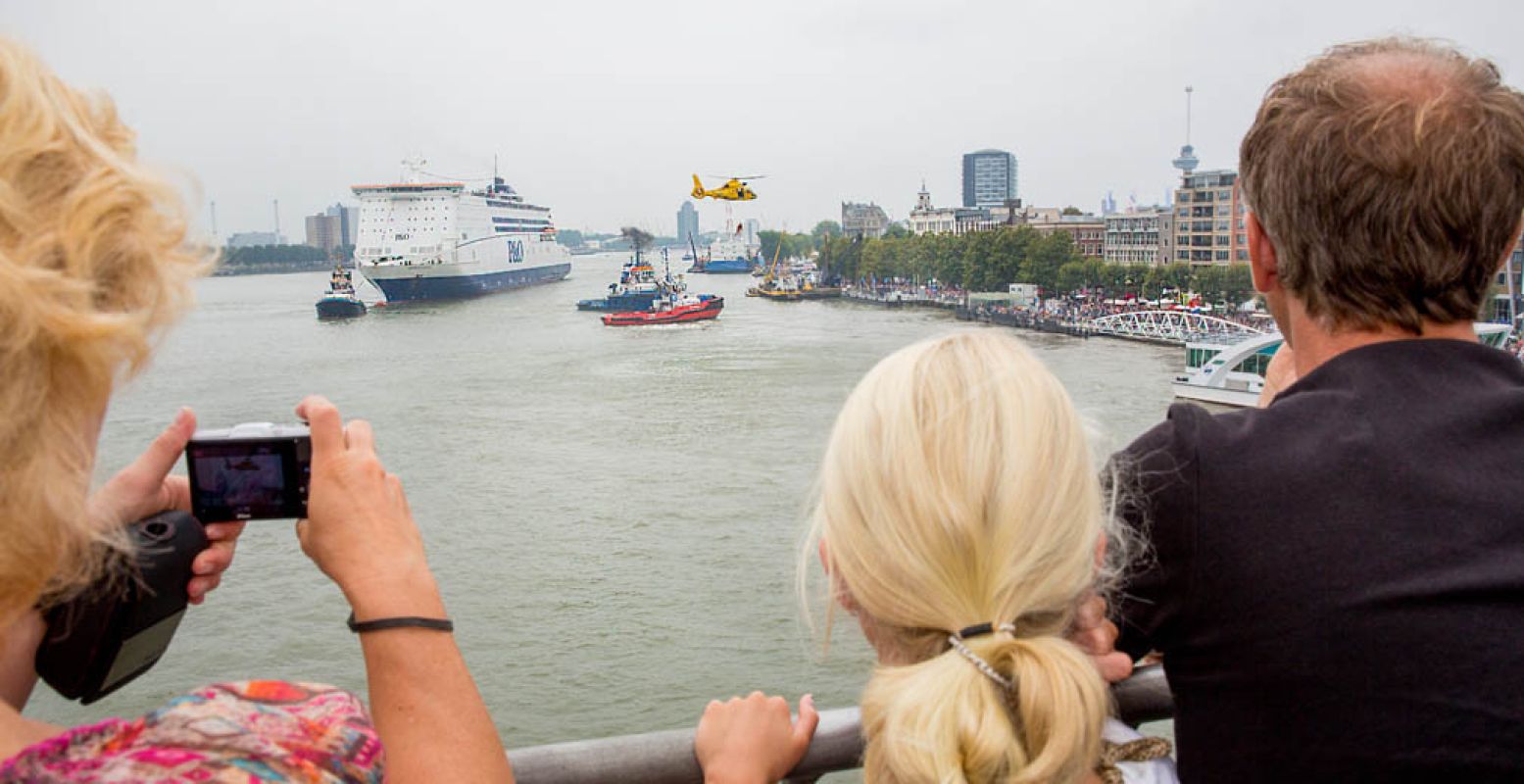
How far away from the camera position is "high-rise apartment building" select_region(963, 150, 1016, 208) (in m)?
83.9

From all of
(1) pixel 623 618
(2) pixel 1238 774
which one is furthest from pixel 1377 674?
(1) pixel 623 618

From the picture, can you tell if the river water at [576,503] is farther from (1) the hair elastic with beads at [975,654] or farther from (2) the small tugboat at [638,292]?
(2) the small tugboat at [638,292]

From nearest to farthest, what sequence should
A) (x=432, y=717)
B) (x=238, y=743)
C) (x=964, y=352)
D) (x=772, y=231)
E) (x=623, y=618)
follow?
(x=238, y=743), (x=432, y=717), (x=964, y=352), (x=623, y=618), (x=772, y=231)

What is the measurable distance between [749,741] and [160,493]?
0.38 metres

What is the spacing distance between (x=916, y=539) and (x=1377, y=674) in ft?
0.83

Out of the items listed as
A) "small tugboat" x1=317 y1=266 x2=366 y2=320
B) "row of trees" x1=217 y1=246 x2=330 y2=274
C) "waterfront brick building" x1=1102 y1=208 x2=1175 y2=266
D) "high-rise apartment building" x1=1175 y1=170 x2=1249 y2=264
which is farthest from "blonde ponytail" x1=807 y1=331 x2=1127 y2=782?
"row of trees" x1=217 y1=246 x2=330 y2=274

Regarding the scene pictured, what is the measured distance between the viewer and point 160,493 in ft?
2.18

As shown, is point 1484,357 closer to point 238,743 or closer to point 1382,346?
point 1382,346

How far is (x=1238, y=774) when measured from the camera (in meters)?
0.69

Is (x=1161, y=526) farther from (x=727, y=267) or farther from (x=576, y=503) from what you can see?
(x=727, y=267)

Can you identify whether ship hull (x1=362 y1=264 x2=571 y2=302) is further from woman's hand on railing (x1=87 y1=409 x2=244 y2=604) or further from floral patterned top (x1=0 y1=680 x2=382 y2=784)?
floral patterned top (x1=0 y1=680 x2=382 y2=784)

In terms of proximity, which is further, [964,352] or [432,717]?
[964,352]

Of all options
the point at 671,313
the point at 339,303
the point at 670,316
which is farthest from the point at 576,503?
the point at 339,303

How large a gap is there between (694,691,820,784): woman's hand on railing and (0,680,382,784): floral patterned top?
12.6 inches
